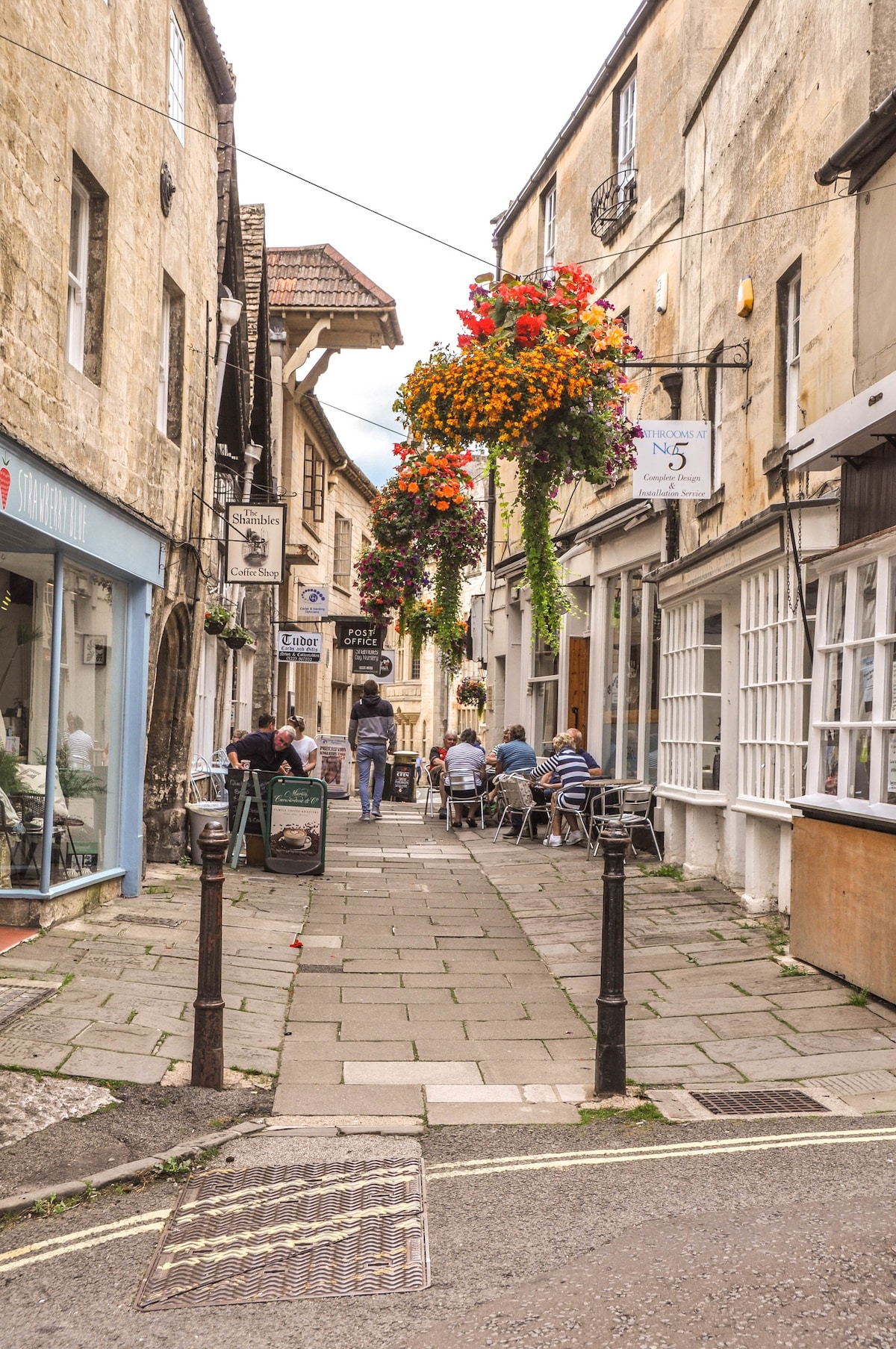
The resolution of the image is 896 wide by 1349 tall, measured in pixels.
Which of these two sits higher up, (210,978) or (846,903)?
(846,903)

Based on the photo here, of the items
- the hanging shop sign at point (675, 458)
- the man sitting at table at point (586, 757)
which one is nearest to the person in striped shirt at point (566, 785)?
the man sitting at table at point (586, 757)

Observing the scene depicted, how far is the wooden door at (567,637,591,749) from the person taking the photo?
60.8 feet

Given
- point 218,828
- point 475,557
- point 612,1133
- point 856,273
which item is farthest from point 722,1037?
point 475,557

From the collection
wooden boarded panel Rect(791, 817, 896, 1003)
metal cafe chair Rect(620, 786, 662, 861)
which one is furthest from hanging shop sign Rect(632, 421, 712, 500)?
wooden boarded panel Rect(791, 817, 896, 1003)

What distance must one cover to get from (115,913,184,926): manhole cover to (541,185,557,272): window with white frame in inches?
557

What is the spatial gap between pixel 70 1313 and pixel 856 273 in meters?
7.71

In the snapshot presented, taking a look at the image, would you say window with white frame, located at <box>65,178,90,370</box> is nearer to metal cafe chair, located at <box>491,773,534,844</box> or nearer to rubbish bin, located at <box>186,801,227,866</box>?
Result: rubbish bin, located at <box>186,801,227,866</box>

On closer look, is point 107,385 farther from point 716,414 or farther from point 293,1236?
point 293,1236

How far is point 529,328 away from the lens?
11.5 metres

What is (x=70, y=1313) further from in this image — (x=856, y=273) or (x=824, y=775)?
A: (x=856, y=273)

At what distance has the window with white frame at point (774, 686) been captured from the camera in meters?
9.71

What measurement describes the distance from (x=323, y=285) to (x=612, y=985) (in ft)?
70.3

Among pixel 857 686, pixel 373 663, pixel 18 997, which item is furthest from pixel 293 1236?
pixel 373 663

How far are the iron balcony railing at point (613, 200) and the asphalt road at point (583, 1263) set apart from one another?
14.0 m
